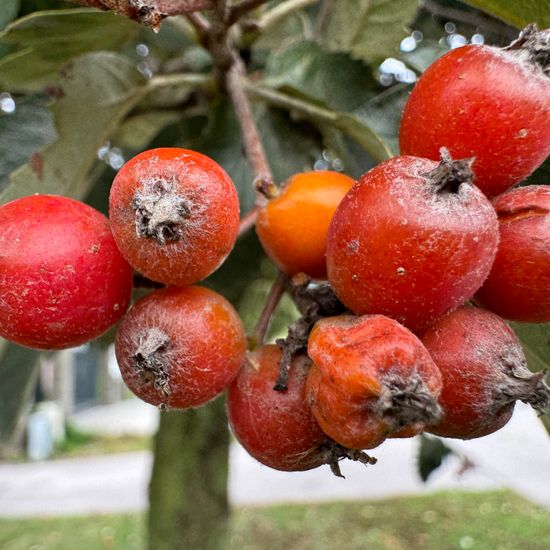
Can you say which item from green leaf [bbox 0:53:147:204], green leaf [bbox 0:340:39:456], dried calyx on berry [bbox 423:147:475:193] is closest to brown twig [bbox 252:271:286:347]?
dried calyx on berry [bbox 423:147:475:193]

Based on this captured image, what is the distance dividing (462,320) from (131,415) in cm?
1750

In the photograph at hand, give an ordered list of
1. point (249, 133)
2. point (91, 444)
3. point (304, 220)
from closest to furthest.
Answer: point (304, 220), point (249, 133), point (91, 444)

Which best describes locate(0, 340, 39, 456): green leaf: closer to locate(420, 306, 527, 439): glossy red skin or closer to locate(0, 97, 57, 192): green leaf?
locate(0, 97, 57, 192): green leaf

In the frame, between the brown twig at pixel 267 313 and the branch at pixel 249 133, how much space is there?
147mm

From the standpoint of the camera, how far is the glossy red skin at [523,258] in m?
0.72

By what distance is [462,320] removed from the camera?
74 cm

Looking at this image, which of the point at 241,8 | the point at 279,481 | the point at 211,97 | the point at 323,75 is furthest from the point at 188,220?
the point at 279,481

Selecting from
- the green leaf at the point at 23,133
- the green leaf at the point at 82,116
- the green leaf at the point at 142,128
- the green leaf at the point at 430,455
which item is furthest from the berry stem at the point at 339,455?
the green leaf at the point at 430,455

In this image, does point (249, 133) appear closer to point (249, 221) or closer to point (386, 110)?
point (249, 221)

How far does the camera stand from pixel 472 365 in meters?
0.71

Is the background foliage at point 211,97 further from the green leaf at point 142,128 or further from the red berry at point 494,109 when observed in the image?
the red berry at point 494,109

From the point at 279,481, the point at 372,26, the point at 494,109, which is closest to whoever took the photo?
the point at 494,109

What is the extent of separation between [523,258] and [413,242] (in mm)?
152

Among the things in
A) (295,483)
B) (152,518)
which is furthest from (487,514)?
(152,518)
